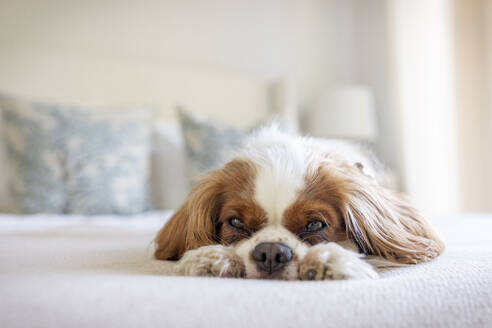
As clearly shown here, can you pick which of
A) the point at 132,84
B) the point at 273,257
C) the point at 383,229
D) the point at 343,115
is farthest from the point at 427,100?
the point at 273,257

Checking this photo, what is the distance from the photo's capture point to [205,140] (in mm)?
2404

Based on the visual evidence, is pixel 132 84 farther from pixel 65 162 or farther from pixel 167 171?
pixel 65 162

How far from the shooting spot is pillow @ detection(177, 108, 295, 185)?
93.5 inches

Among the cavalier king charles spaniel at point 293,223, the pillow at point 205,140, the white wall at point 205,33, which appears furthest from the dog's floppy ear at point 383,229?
the white wall at point 205,33

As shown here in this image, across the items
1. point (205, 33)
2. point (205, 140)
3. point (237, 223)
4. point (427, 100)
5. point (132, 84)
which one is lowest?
point (237, 223)

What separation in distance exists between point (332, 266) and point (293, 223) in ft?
0.72

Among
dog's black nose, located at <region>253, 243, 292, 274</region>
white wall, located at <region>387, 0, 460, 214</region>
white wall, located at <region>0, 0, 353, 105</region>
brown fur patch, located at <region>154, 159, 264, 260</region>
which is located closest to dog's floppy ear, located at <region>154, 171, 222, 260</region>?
brown fur patch, located at <region>154, 159, 264, 260</region>

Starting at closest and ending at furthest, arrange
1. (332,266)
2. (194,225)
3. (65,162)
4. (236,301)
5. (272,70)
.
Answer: (236,301), (332,266), (194,225), (65,162), (272,70)

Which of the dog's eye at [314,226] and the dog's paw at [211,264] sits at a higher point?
the dog's eye at [314,226]

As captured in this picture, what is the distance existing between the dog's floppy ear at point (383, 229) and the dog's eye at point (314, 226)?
0.07m

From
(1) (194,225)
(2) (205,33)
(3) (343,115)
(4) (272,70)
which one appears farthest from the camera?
(4) (272,70)

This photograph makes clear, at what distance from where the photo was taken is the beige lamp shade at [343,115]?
11.8 feet

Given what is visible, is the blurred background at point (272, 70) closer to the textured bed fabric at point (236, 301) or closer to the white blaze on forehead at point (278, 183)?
the white blaze on forehead at point (278, 183)

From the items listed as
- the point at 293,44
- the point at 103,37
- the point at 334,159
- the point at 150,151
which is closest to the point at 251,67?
the point at 293,44
